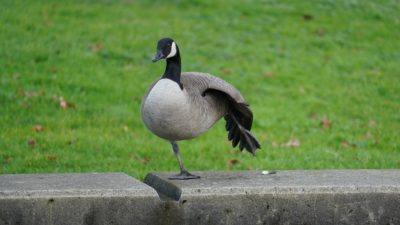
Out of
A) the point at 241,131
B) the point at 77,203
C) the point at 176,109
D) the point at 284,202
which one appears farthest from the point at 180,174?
the point at 77,203

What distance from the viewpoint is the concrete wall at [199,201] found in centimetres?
468

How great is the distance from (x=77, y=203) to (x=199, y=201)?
794 mm

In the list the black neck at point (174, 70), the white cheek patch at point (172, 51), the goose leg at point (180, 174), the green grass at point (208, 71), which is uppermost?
the white cheek patch at point (172, 51)

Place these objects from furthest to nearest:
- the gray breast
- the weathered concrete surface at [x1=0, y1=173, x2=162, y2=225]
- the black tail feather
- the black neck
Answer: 1. the black tail feather
2. the black neck
3. the gray breast
4. the weathered concrete surface at [x1=0, y1=173, x2=162, y2=225]

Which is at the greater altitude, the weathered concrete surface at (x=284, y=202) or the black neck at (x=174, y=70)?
the black neck at (x=174, y=70)

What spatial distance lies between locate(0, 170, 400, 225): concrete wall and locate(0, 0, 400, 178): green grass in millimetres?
2430

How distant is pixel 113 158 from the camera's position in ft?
26.4

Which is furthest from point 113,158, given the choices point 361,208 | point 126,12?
point 126,12

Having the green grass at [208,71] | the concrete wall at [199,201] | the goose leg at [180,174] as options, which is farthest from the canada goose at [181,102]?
the green grass at [208,71]

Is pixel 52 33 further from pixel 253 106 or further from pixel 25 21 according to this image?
pixel 253 106

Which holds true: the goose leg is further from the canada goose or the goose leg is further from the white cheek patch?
the white cheek patch

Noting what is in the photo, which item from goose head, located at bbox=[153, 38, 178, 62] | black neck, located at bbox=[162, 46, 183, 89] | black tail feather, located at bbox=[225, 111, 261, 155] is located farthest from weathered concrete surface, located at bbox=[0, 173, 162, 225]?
black tail feather, located at bbox=[225, 111, 261, 155]

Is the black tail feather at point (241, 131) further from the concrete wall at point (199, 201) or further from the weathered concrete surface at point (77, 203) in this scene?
the weathered concrete surface at point (77, 203)

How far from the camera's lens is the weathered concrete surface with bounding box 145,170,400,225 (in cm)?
492
